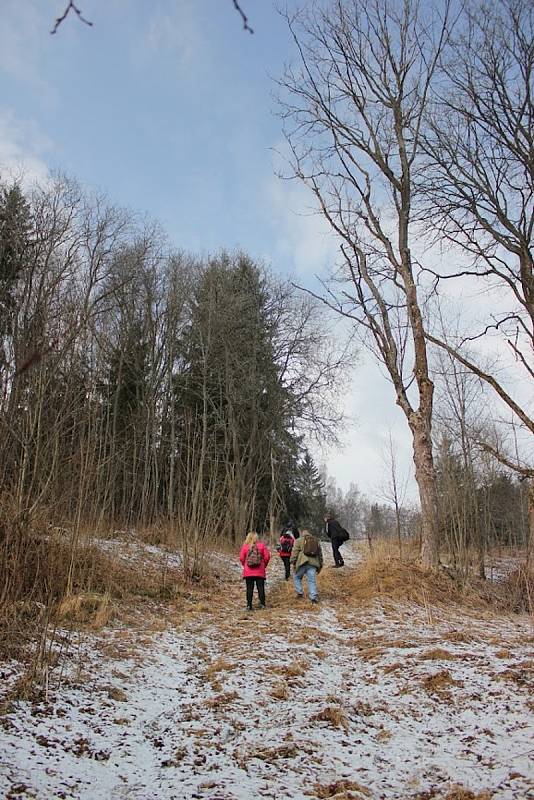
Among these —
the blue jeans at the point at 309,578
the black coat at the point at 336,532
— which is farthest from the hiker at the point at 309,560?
the black coat at the point at 336,532

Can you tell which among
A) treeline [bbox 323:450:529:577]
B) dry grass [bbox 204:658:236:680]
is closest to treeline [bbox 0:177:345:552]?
treeline [bbox 323:450:529:577]

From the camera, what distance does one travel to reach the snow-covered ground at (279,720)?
3377 millimetres

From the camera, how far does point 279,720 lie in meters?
4.41

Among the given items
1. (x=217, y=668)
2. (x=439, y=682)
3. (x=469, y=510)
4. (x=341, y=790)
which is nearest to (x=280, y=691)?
(x=217, y=668)

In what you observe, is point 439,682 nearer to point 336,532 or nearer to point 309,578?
point 309,578

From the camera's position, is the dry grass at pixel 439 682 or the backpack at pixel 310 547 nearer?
the dry grass at pixel 439 682

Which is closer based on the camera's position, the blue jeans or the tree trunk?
the blue jeans

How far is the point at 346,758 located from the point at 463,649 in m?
2.84

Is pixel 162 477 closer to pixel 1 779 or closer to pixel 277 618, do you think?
pixel 277 618

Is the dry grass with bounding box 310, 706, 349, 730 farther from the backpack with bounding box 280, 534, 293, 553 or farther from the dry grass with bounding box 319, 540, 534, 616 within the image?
the backpack with bounding box 280, 534, 293, 553

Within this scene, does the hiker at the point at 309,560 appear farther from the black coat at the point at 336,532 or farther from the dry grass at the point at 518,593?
the black coat at the point at 336,532

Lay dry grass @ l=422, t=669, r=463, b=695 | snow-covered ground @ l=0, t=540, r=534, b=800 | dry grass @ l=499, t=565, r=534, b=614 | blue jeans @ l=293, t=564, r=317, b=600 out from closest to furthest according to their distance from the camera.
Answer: snow-covered ground @ l=0, t=540, r=534, b=800 < dry grass @ l=422, t=669, r=463, b=695 < blue jeans @ l=293, t=564, r=317, b=600 < dry grass @ l=499, t=565, r=534, b=614

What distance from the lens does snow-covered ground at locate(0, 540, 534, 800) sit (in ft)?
11.1

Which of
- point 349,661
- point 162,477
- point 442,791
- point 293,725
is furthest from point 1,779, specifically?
point 162,477
